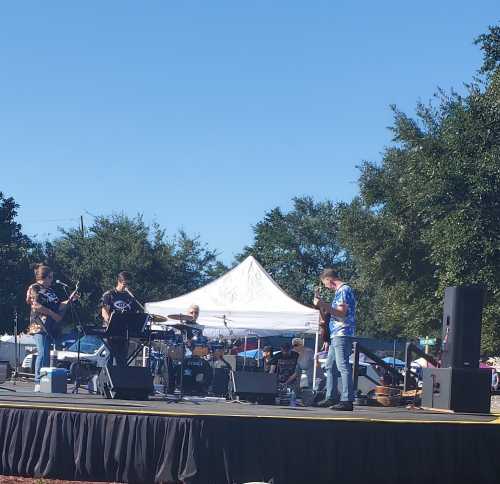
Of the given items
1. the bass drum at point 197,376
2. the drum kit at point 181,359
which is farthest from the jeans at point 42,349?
the bass drum at point 197,376

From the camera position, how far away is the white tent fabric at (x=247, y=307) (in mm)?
17812

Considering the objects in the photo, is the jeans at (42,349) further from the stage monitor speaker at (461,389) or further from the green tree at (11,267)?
the green tree at (11,267)

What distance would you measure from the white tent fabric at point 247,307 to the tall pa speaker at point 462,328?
6306 millimetres

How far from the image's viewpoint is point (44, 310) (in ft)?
37.7

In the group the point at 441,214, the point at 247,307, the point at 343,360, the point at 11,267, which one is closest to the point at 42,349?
the point at 343,360

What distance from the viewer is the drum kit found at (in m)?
13.2

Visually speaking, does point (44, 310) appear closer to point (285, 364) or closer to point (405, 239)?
point (285, 364)

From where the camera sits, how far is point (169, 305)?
59.7ft

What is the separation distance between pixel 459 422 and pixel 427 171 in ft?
44.0

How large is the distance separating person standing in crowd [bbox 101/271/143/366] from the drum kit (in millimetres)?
1299

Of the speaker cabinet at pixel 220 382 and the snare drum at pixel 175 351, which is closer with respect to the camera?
the snare drum at pixel 175 351

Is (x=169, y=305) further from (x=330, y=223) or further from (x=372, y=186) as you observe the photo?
(x=330, y=223)

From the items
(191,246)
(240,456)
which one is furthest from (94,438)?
(191,246)

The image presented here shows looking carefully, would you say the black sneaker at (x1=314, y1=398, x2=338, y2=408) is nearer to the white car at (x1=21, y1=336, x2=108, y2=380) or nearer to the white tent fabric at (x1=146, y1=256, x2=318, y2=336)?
the white car at (x1=21, y1=336, x2=108, y2=380)
